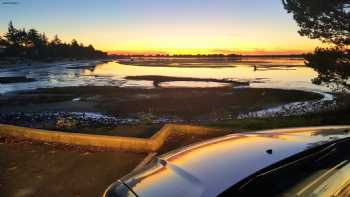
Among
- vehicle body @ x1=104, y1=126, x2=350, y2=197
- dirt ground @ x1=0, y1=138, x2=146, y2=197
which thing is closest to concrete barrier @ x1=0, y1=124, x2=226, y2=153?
dirt ground @ x1=0, y1=138, x2=146, y2=197

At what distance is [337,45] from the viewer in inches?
709

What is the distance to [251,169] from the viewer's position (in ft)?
8.22

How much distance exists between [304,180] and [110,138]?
639 centimetres

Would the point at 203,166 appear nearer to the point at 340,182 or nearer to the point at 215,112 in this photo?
the point at 340,182

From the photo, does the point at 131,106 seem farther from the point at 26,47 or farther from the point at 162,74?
the point at 26,47

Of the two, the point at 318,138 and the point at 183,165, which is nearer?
the point at 183,165

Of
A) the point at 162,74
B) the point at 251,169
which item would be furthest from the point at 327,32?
the point at 162,74

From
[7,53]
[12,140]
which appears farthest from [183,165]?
[7,53]

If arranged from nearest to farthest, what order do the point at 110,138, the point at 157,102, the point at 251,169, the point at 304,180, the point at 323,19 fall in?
the point at 304,180 < the point at 251,169 < the point at 110,138 < the point at 323,19 < the point at 157,102

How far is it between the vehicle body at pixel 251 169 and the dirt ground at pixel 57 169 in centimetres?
303

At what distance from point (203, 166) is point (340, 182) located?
94cm

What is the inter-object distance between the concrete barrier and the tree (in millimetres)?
11013

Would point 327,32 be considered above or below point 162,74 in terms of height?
above

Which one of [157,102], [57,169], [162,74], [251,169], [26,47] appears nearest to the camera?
[251,169]
